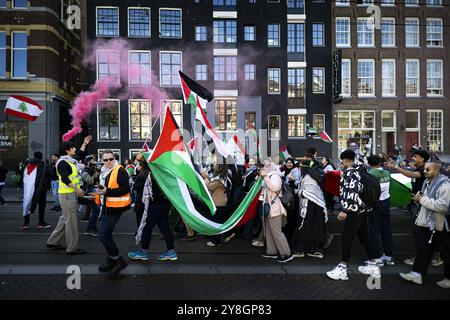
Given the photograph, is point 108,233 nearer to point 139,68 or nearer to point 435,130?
point 139,68

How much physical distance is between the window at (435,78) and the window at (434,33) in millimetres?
1398

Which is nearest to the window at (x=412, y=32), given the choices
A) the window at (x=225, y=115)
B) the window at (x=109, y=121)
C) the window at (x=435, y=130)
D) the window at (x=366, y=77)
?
the window at (x=366, y=77)

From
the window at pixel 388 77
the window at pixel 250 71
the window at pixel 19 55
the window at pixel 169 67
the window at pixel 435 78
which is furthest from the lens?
the window at pixel 435 78

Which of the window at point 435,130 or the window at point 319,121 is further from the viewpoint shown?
the window at point 435,130

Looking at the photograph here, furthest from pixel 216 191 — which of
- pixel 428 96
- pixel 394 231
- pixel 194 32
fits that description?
pixel 428 96

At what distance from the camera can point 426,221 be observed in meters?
5.70

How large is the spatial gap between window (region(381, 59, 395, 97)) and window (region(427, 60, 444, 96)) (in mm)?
2869

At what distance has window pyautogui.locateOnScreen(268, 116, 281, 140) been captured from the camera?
2967 cm

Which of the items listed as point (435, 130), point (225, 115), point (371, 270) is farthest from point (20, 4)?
point (435, 130)

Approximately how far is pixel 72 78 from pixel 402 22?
25.6 m

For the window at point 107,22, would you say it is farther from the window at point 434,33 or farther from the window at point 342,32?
the window at point 434,33

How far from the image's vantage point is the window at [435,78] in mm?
30531

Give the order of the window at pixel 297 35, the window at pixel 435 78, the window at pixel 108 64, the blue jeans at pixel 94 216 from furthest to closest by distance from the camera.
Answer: the window at pixel 435 78, the window at pixel 297 35, the window at pixel 108 64, the blue jeans at pixel 94 216

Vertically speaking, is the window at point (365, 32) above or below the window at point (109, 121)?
above
